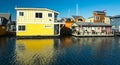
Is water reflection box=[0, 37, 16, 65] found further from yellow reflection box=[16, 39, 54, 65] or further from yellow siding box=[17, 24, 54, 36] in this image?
yellow siding box=[17, 24, 54, 36]

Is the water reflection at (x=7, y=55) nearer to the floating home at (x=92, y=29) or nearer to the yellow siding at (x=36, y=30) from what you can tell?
the yellow siding at (x=36, y=30)

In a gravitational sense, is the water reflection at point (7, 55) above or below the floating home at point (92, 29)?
below

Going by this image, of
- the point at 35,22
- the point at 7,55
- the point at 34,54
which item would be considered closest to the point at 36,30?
the point at 35,22

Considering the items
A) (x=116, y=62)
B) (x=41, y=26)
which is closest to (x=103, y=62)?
(x=116, y=62)

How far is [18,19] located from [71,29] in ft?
66.5

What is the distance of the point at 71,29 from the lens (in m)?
57.9

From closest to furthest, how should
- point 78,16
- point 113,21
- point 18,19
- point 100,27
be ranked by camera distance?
point 18,19 < point 100,27 < point 113,21 < point 78,16

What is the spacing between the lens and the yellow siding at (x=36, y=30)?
42844 millimetres

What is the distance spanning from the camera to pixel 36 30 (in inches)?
1708

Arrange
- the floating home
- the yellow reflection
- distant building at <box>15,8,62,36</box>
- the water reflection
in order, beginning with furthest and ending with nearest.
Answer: the floating home < distant building at <box>15,8,62,36</box> < the yellow reflection < the water reflection

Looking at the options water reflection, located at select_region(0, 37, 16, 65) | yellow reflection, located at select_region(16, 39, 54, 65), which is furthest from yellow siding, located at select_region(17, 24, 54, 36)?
water reflection, located at select_region(0, 37, 16, 65)

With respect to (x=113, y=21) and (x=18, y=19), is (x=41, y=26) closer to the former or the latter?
(x=18, y=19)

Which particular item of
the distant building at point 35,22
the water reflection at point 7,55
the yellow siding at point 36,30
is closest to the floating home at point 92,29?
the yellow siding at point 36,30

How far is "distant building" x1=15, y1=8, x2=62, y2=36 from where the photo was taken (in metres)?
42.6
